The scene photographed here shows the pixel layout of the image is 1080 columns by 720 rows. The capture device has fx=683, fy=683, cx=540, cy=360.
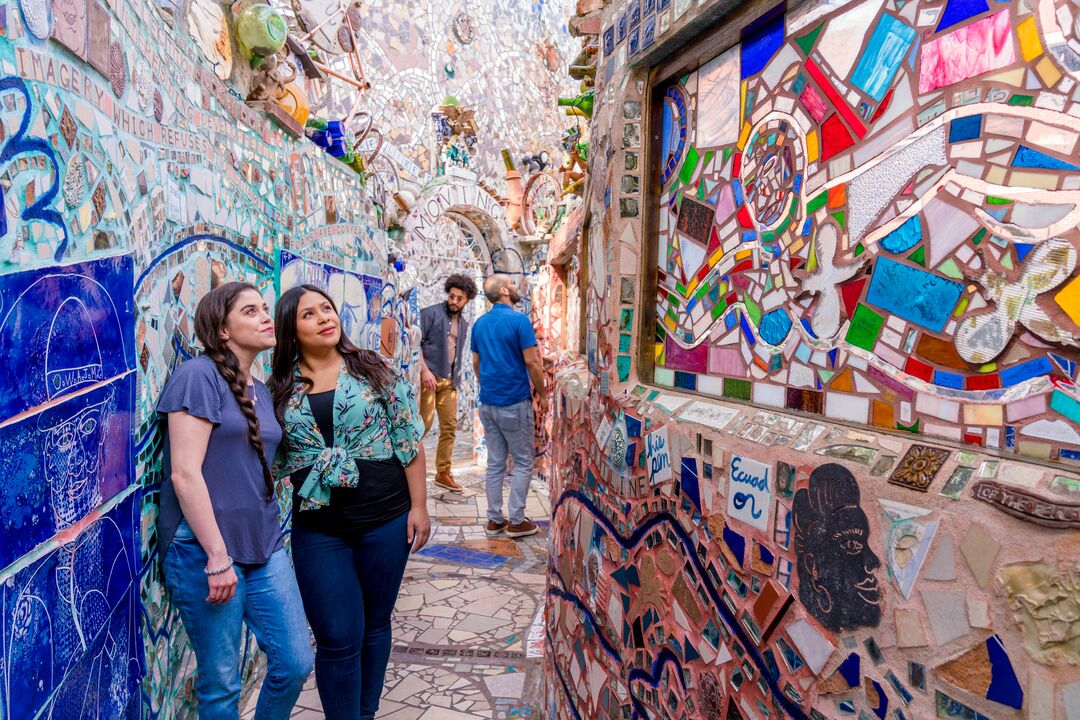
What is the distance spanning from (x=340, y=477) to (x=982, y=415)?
165 centimetres

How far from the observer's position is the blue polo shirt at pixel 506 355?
15.4ft

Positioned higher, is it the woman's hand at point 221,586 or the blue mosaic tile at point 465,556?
the woman's hand at point 221,586

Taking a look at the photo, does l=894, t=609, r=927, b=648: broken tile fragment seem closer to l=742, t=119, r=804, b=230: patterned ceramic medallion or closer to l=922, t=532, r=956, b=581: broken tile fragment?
l=922, t=532, r=956, b=581: broken tile fragment

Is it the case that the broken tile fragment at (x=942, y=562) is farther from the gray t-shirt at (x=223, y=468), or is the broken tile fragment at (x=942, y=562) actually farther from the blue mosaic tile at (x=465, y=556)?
the blue mosaic tile at (x=465, y=556)

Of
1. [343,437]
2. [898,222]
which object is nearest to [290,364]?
[343,437]

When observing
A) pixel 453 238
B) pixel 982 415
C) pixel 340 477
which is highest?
pixel 453 238

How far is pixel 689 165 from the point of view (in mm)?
1696

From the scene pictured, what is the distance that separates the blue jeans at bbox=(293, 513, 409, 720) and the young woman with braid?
8 centimetres

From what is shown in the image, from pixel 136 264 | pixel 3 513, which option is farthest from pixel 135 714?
pixel 136 264

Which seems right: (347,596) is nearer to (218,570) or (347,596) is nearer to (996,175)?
(218,570)

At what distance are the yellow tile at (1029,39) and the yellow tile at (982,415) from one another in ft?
1.59

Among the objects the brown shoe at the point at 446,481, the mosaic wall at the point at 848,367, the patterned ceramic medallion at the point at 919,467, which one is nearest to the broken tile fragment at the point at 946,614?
the mosaic wall at the point at 848,367

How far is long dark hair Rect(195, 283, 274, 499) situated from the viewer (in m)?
Answer: 2.01

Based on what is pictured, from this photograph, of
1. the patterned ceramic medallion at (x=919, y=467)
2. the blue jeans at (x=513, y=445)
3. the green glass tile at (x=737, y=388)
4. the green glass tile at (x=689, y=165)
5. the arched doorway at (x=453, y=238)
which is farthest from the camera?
the arched doorway at (x=453, y=238)
